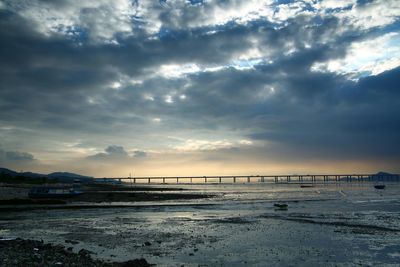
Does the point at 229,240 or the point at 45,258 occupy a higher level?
the point at 45,258

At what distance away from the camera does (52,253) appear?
16.3 meters

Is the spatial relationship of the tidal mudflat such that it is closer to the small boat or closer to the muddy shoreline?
the muddy shoreline

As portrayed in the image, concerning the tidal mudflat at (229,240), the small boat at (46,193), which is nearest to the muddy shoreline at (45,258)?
the tidal mudflat at (229,240)

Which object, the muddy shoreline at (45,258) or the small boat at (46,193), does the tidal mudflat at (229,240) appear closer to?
the muddy shoreline at (45,258)

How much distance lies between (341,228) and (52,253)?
2142cm

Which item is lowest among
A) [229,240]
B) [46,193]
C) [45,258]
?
[229,240]

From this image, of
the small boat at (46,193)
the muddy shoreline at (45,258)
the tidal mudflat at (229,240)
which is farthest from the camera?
the small boat at (46,193)

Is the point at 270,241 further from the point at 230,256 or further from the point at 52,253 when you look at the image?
the point at 52,253

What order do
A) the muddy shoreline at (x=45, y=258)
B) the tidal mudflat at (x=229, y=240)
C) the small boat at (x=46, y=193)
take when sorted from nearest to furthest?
the muddy shoreline at (x=45, y=258), the tidal mudflat at (x=229, y=240), the small boat at (x=46, y=193)

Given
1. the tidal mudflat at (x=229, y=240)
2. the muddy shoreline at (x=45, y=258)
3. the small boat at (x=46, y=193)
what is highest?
the small boat at (x=46, y=193)

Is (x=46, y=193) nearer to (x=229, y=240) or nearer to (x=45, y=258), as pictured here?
(x=229, y=240)

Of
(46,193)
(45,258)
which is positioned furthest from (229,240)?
(46,193)

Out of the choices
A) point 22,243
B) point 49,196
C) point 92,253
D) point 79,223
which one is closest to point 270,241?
point 92,253

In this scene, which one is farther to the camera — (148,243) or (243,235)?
(243,235)
